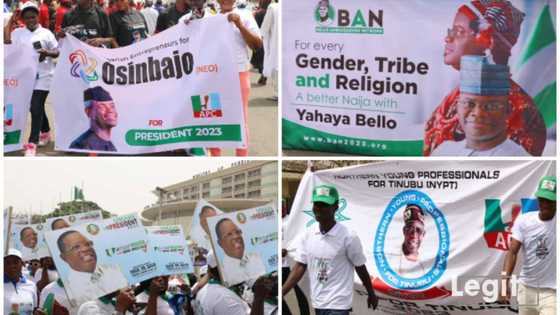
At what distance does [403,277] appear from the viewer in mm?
6961

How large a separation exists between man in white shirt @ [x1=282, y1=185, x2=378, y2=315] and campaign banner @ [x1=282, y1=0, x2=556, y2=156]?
4.88 feet

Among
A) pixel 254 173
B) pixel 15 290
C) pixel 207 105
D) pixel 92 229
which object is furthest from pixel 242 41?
pixel 15 290

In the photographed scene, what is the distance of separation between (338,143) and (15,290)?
2.84 metres

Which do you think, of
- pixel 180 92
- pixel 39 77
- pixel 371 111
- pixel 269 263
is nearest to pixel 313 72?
pixel 371 111

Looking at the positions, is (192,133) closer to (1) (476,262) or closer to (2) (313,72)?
(2) (313,72)

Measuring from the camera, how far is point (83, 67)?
7.54 meters

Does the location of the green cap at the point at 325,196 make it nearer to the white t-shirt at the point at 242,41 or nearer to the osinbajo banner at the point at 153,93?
the osinbajo banner at the point at 153,93

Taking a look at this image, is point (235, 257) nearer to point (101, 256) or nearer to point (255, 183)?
point (255, 183)

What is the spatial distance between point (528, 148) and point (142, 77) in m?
3.13

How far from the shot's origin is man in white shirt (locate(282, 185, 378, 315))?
19.7ft

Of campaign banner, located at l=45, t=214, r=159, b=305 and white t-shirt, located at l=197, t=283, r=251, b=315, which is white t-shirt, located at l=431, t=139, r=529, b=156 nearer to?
white t-shirt, located at l=197, t=283, r=251, b=315

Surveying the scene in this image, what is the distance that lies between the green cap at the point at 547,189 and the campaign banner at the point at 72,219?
316 centimetres

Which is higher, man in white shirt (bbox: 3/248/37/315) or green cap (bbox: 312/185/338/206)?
green cap (bbox: 312/185/338/206)

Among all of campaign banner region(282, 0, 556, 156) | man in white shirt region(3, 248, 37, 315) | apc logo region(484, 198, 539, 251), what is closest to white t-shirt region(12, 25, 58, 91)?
man in white shirt region(3, 248, 37, 315)
